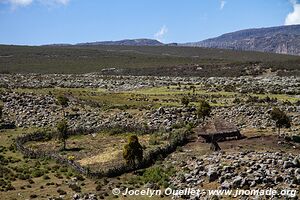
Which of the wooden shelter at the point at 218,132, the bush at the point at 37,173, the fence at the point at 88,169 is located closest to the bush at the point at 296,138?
the wooden shelter at the point at 218,132

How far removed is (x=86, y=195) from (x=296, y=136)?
1982 centimetres

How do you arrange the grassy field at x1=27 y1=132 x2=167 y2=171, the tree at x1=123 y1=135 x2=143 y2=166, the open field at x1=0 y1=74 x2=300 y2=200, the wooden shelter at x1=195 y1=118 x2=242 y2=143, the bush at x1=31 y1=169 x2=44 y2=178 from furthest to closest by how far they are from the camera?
the wooden shelter at x1=195 y1=118 x2=242 y2=143 < the grassy field at x1=27 y1=132 x2=167 y2=171 < the bush at x1=31 y1=169 x2=44 y2=178 < the tree at x1=123 y1=135 x2=143 y2=166 < the open field at x1=0 y1=74 x2=300 y2=200

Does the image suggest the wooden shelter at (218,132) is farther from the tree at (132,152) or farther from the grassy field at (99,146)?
the tree at (132,152)

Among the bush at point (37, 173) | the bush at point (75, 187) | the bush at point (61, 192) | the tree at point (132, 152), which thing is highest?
the tree at point (132, 152)

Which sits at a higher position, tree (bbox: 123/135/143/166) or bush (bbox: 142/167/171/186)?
tree (bbox: 123/135/143/166)

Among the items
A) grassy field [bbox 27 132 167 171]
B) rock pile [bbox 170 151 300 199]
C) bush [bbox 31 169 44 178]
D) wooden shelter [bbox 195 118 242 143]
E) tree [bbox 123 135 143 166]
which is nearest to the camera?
rock pile [bbox 170 151 300 199]

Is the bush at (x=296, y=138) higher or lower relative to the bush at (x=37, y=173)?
higher

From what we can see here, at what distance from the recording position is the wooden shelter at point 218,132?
42.1 m

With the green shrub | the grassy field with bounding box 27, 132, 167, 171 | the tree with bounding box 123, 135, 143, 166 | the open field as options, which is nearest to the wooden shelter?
the open field

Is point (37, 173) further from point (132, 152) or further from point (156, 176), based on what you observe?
point (156, 176)

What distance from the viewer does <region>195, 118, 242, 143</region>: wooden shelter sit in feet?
138

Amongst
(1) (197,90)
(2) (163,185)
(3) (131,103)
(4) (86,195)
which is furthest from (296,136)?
(1) (197,90)

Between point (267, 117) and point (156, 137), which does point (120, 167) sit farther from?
point (267, 117)

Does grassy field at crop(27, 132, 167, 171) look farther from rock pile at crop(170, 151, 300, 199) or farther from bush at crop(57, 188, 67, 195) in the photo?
rock pile at crop(170, 151, 300, 199)
